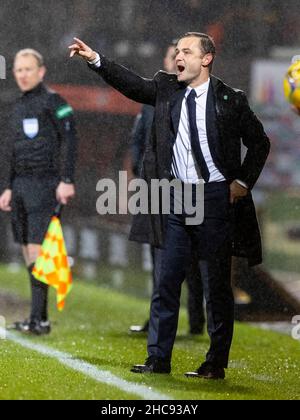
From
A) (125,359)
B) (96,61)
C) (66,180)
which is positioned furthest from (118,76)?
(66,180)

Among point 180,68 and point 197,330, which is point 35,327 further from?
point 180,68

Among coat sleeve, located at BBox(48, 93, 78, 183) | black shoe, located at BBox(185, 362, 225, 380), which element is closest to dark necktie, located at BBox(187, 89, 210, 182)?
black shoe, located at BBox(185, 362, 225, 380)

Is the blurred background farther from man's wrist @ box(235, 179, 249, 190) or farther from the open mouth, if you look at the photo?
man's wrist @ box(235, 179, 249, 190)

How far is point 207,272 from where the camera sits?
6.55 metres

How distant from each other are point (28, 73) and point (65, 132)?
47 centimetres

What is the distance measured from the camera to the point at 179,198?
652cm

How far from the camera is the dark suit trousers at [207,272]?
6.52 meters

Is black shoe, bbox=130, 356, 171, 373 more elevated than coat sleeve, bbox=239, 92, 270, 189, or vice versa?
coat sleeve, bbox=239, 92, 270, 189

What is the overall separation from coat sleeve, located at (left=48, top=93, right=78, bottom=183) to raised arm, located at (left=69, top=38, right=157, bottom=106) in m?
2.21

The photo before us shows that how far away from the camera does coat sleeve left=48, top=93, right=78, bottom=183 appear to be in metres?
8.71

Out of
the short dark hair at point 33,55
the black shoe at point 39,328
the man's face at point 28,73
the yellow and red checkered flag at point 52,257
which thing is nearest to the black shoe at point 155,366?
the black shoe at point 39,328

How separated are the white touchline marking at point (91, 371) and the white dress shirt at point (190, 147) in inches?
42.3

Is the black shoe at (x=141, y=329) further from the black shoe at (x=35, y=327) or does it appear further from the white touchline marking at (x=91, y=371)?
the white touchline marking at (x=91, y=371)
